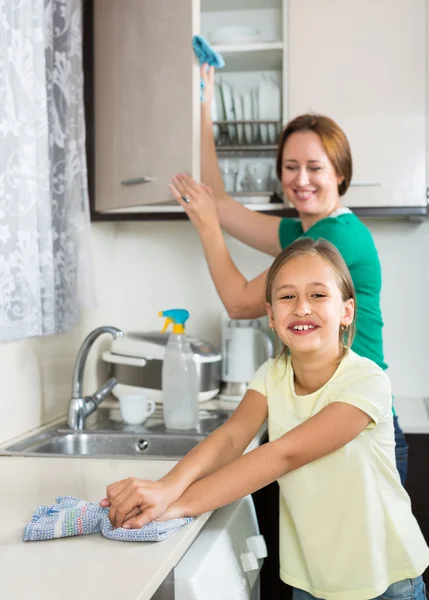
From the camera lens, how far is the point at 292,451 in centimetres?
121

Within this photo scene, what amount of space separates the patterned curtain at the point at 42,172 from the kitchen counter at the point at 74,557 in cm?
41

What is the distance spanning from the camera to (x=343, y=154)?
1855 millimetres

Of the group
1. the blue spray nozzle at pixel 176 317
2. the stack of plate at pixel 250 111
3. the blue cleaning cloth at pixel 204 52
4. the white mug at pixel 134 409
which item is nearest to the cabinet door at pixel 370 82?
the stack of plate at pixel 250 111

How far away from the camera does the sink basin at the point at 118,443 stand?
182cm

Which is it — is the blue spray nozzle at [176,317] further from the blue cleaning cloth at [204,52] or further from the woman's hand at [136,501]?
the woman's hand at [136,501]

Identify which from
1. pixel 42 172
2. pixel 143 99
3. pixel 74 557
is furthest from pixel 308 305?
pixel 143 99

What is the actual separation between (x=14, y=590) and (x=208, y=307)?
174 centimetres

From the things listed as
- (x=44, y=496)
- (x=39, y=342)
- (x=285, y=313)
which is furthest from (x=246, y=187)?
(x=44, y=496)

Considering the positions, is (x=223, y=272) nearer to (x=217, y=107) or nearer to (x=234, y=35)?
(x=217, y=107)

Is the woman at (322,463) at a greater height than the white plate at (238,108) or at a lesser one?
lesser

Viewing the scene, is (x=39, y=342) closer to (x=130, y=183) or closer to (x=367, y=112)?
(x=130, y=183)

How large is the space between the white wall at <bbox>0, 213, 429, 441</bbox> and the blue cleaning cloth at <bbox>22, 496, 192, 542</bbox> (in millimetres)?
1076

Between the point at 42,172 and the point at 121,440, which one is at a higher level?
the point at 42,172

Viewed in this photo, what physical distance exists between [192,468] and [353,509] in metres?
0.27
